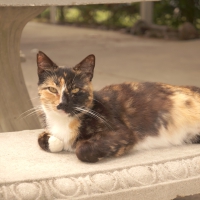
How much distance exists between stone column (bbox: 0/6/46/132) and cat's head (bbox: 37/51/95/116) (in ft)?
3.71

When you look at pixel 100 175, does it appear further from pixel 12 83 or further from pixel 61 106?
pixel 12 83

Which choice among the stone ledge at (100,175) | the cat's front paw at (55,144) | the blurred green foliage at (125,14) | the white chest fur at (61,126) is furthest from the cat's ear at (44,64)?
the blurred green foliage at (125,14)

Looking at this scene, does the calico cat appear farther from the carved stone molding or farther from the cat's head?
the carved stone molding

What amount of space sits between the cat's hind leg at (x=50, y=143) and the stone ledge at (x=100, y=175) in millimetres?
31

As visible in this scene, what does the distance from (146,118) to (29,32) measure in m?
9.95

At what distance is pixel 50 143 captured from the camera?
2.91m

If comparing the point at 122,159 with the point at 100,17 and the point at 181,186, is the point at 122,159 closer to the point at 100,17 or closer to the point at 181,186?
the point at 181,186

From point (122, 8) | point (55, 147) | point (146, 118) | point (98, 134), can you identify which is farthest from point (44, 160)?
point (122, 8)

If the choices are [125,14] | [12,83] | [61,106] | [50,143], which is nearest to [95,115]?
[61,106]

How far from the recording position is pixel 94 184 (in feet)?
8.53

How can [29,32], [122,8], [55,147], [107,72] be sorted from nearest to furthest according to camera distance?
[55,147] < [107,72] < [29,32] < [122,8]

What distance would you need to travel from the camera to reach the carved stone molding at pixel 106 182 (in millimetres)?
2520

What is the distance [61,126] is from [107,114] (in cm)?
26

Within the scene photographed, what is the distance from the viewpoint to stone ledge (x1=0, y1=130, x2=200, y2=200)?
2545 mm
